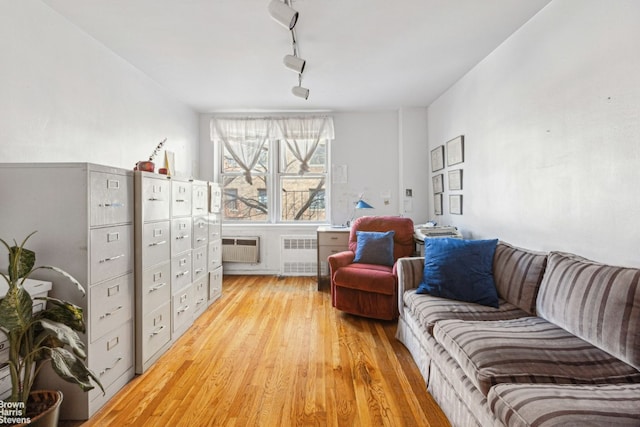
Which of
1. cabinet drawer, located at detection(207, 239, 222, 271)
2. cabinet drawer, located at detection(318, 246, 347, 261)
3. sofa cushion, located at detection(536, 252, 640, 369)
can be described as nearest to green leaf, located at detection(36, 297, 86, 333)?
cabinet drawer, located at detection(207, 239, 222, 271)

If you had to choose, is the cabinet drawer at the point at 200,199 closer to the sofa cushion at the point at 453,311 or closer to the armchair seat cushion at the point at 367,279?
the armchair seat cushion at the point at 367,279

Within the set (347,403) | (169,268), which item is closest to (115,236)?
(169,268)

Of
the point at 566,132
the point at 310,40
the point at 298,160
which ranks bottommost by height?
the point at 566,132

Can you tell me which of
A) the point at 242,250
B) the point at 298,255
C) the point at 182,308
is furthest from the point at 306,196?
the point at 182,308

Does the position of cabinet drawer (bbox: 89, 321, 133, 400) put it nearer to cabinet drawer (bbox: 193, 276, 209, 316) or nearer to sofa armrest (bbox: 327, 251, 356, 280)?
cabinet drawer (bbox: 193, 276, 209, 316)

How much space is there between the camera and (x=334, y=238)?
168 inches

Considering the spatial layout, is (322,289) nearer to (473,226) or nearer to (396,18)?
(473,226)

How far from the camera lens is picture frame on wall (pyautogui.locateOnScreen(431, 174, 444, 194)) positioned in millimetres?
4123

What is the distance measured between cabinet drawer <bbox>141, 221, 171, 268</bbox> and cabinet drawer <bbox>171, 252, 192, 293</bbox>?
0.17 metres

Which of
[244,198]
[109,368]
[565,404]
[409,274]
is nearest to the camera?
[565,404]

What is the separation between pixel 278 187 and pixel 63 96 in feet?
9.87

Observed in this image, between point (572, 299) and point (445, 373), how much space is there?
78cm

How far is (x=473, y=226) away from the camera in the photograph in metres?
3.32

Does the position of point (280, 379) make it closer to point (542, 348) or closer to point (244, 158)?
point (542, 348)
